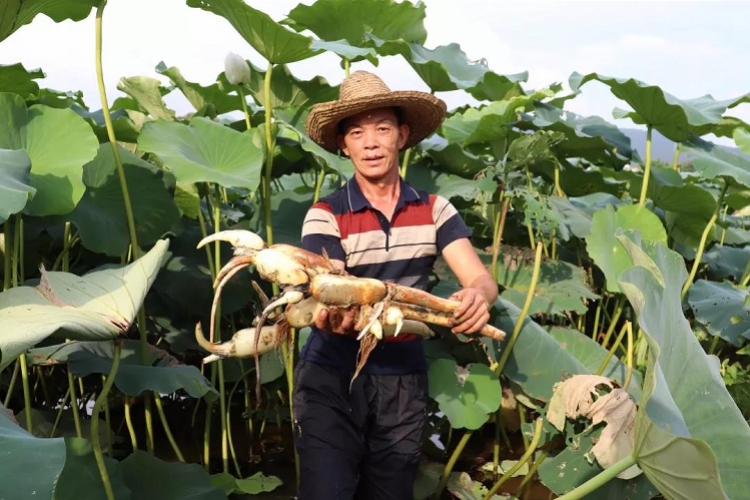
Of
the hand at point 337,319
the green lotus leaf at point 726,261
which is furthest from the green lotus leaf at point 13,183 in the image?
the green lotus leaf at point 726,261

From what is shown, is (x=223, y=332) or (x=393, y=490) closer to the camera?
(x=393, y=490)

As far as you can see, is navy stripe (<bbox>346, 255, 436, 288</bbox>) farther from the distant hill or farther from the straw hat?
the distant hill

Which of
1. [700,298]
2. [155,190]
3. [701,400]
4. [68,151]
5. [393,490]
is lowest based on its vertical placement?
[393,490]

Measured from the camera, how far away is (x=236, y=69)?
228 centimetres

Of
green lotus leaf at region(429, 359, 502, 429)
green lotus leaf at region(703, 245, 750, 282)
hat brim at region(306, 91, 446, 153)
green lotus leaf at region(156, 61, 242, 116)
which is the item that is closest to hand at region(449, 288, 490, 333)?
hat brim at region(306, 91, 446, 153)

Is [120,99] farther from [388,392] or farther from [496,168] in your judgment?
[388,392]

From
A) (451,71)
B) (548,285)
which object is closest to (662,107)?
(548,285)

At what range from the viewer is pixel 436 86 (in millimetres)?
2637

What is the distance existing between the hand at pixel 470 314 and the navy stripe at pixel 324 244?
0.37 metres

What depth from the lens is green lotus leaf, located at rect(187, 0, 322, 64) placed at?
1889 mm

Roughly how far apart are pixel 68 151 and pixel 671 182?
239 centimetres

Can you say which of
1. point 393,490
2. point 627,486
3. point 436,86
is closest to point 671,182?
point 436,86

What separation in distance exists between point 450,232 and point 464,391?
1.90ft

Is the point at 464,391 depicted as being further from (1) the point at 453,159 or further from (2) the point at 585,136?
(2) the point at 585,136
